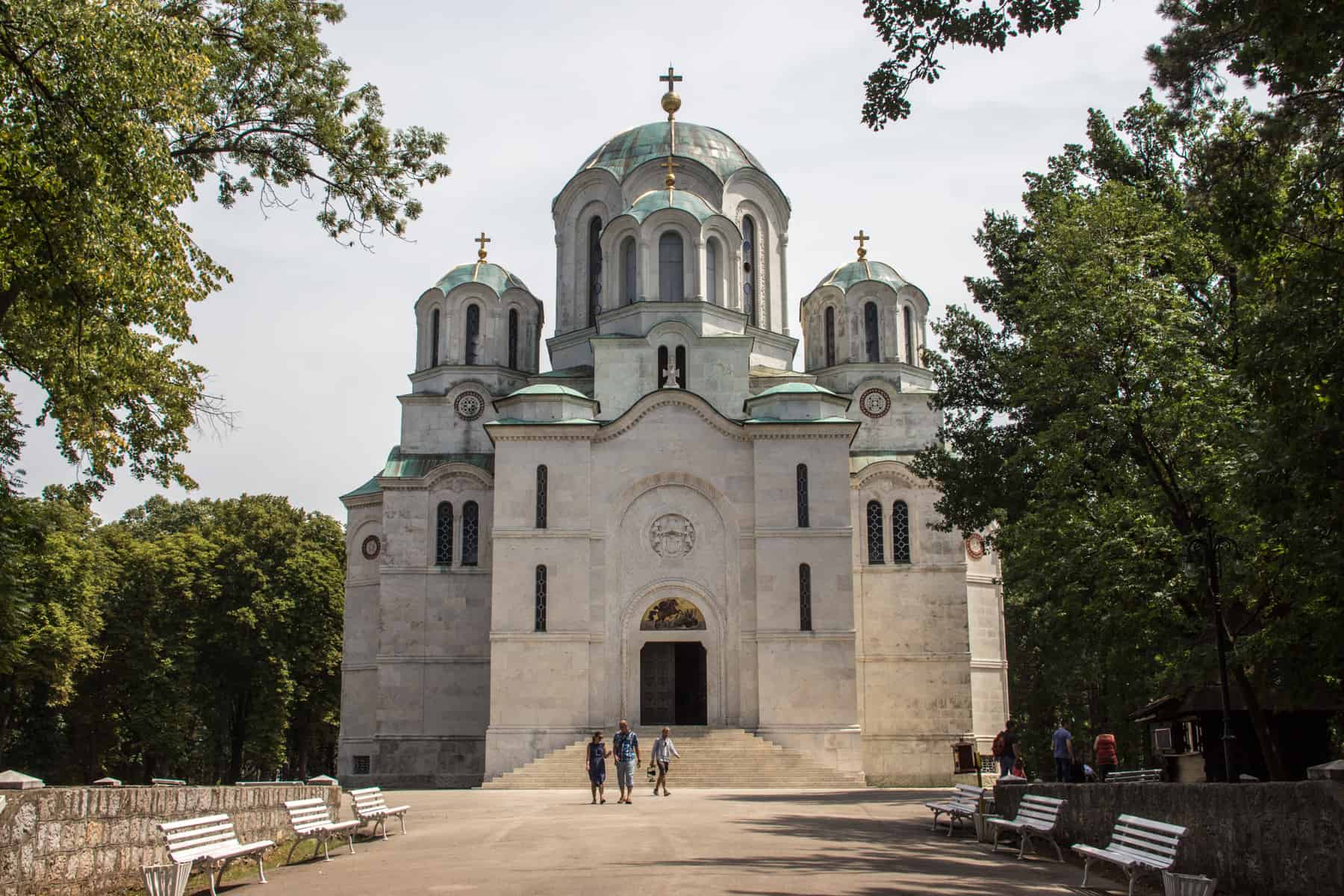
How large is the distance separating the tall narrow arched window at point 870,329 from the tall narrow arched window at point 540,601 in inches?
430

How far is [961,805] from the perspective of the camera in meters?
15.5

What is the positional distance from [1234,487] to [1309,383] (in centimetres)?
343

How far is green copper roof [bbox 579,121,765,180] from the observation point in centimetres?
3619

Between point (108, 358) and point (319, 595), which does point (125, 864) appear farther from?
point (319, 595)

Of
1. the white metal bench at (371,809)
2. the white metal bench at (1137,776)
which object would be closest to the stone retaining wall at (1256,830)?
the white metal bench at (371,809)

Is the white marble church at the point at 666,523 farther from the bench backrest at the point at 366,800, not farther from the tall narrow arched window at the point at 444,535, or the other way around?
the bench backrest at the point at 366,800

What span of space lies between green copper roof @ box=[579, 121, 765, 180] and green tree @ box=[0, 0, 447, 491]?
21.3 m

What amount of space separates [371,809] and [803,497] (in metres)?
16.4

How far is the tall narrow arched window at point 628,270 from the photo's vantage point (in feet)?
111

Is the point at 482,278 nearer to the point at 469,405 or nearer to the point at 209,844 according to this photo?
the point at 469,405

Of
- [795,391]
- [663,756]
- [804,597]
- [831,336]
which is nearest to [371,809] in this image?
[663,756]

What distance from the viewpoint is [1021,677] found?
46.0m

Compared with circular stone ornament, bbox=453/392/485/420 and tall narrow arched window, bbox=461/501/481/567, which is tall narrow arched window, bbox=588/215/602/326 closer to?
circular stone ornament, bbox=453/392/485/420

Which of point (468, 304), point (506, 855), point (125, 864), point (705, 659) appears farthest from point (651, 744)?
point (125, 864)
